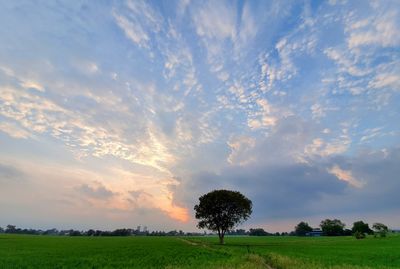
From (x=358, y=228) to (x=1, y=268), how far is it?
184073mm

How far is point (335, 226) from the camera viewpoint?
200 metres

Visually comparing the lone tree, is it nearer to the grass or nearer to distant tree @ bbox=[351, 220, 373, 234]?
the grass

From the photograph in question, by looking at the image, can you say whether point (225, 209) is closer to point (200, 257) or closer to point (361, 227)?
point (200, 257)

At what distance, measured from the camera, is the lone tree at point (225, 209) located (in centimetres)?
8406

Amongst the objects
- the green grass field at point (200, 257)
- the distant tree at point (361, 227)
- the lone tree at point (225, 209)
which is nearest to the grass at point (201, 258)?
the green grass field at point (200, 257)

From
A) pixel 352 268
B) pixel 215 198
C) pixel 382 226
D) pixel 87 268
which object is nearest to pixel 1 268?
pixel 87 268

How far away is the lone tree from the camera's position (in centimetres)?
8406

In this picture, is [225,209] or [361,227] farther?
[361,227]

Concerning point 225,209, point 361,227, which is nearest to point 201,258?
point 225,209

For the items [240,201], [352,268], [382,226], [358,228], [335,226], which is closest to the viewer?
[352,268]

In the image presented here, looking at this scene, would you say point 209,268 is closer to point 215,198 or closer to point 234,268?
point 234,268

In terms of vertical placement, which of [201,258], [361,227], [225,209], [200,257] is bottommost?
[201,258]

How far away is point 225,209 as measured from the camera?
84.7 metres

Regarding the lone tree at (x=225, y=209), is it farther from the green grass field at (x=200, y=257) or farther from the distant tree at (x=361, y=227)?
the distant tree at (x=361, y=227)
